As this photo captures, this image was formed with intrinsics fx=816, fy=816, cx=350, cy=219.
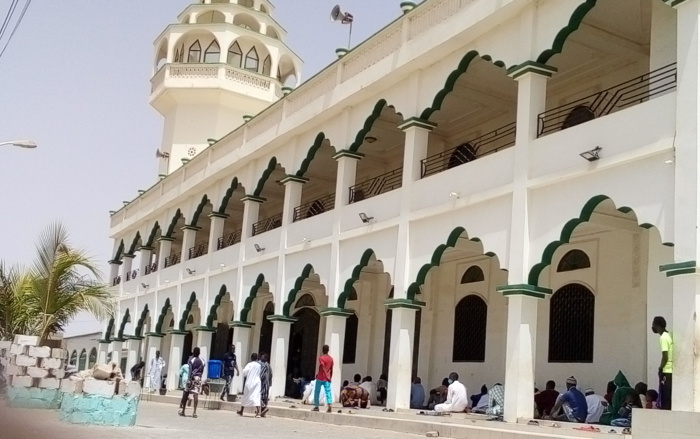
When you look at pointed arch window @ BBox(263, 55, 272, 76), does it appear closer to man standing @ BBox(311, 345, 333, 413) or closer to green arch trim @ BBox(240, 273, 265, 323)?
green arch trim @ BBox(240, 273, 265, 323)

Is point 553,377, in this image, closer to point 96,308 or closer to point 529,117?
point 529,117

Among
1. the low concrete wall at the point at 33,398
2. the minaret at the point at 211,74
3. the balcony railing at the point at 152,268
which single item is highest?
the minaret at the point at 211,74

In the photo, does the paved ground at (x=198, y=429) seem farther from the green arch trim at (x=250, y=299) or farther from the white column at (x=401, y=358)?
the green arch trim at (x=250, y=299)

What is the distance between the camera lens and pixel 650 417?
Result: 862cm

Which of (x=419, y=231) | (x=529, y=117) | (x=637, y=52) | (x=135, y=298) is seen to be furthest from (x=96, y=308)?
(x=135, y=298)

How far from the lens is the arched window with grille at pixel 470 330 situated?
17.8 metres

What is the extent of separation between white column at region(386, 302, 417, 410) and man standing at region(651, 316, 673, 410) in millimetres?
5449

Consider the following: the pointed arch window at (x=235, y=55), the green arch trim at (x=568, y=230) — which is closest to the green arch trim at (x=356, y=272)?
the green arch trim at (x=568, y=230)

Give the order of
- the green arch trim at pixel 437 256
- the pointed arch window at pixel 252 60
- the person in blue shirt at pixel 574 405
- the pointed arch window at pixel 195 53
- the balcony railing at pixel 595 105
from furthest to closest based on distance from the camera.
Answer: the pointed arch window at pixel 252 60, the pointed arch window at pixel 195 53, the green arch trim at pixel 437 256, the balcony railing at pixel 595 105, the person in blue shirt at pixel 574 405

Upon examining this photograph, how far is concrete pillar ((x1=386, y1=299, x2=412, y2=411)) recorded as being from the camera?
48.6 ft

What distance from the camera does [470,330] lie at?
59.8ft

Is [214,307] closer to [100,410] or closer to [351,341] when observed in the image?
[351,341]

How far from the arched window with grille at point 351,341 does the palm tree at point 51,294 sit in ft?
23.0

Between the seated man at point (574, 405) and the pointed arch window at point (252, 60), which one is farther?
the pointed arch window at point (252, 60)
